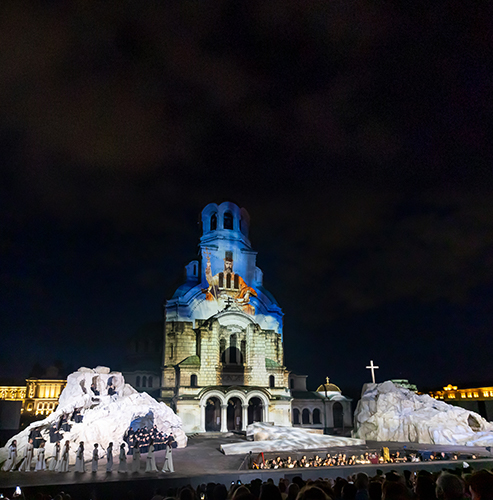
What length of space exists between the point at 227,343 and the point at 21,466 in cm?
2158

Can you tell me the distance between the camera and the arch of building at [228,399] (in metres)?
31.7

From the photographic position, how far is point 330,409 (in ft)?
129

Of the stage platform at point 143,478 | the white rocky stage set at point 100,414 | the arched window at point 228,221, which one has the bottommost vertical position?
the stage platform at point 143,478

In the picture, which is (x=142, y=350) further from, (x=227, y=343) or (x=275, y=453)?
(x=275, y=453)

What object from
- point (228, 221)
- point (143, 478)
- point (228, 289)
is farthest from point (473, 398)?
point (143, 478)

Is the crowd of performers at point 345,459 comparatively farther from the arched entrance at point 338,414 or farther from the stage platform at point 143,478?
the arched entrance at point 338,414

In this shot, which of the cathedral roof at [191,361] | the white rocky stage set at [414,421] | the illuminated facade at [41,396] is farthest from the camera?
the illuminated facade at [41,396]

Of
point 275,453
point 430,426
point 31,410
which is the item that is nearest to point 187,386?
point 275,453

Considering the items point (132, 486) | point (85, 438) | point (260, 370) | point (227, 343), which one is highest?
point (227, 343)

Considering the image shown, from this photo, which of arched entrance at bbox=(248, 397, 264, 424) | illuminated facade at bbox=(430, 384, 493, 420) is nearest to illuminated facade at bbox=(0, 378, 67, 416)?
arched entrance at bbox=(248, 397, 264, 424)

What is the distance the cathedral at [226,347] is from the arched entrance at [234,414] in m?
0.09

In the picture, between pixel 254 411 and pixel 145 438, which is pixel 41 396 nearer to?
pixel 254 411

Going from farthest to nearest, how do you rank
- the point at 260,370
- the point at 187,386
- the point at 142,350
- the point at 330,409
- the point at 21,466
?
the point at 142,350
the point at 330,409
the point at 260,370
the point at 187,386
the point at 21,466

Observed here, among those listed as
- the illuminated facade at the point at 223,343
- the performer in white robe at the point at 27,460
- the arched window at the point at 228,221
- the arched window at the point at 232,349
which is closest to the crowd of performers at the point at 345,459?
the performer in white robe at the point at 27,460
